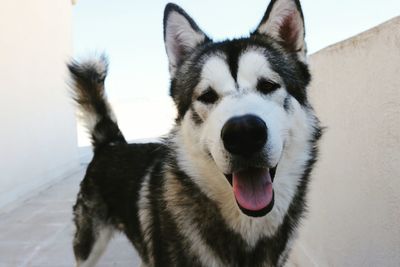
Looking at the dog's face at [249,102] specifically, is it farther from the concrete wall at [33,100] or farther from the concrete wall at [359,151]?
the concrete wall at [33,100]

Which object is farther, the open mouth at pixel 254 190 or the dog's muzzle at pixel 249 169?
the open mouth at pixel 254 190

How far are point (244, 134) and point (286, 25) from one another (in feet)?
A: 3.05

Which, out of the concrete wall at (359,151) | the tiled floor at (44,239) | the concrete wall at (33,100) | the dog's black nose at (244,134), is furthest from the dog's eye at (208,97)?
the concrete wall at (33,100)

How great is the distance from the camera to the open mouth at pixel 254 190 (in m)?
1.73

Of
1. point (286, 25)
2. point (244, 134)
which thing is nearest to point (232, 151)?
point (244, 134)

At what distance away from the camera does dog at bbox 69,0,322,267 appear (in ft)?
5.60

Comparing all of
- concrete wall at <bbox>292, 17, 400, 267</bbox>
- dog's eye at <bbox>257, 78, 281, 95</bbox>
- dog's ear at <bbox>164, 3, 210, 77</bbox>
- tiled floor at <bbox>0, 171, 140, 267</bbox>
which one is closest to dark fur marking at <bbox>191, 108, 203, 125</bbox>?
dog's eye at <bbox>257, 78, 281, 95</bbox>

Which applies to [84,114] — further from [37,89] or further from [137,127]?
[137,127]

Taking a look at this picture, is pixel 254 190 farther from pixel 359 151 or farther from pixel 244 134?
pixel 359 151

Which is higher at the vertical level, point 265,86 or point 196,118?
point 265,86

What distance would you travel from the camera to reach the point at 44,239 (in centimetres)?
399

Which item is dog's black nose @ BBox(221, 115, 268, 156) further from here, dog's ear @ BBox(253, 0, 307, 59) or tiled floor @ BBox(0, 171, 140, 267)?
tiled floor @ BBox(0, 171, 140, 267)

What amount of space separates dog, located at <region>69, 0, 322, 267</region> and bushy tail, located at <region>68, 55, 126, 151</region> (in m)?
0.74

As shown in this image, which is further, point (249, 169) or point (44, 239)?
point (44, 239)
